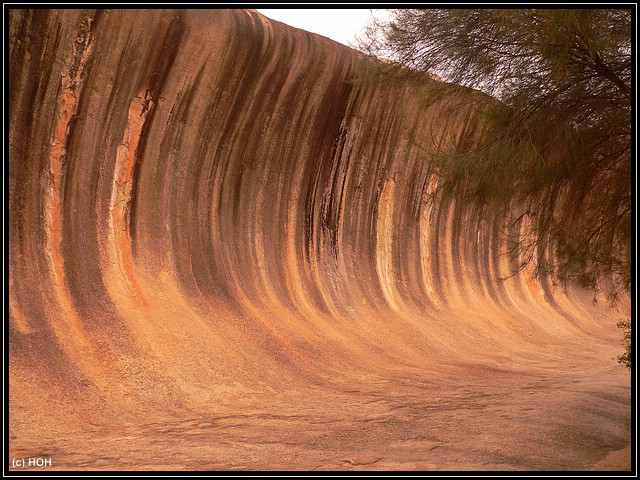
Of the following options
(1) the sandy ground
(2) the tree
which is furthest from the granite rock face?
(2) the tree

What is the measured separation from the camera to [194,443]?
6176mm

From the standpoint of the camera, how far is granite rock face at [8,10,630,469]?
21.9 ft

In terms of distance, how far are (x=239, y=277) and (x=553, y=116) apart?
5.62 meters

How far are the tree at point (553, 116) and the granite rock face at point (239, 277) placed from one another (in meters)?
0.55

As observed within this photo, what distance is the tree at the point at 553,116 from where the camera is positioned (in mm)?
6598

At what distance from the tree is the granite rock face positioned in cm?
55

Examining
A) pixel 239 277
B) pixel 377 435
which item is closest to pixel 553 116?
pixel 377 435

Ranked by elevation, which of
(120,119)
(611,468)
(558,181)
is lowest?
(611,468)

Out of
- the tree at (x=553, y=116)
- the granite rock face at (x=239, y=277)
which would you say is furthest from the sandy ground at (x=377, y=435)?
the tree at (x=553, y=116)

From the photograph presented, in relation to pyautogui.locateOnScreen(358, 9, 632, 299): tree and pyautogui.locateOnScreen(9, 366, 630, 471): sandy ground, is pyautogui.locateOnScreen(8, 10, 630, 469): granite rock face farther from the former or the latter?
pyautogui.locateOnScreen(358, 9, 632, 299): tree

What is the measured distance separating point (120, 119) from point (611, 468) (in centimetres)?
742

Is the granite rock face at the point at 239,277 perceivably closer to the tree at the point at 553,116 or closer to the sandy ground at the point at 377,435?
the sandy ground at the point at 377,435

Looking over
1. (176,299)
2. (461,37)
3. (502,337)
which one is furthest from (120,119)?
(502,337)
